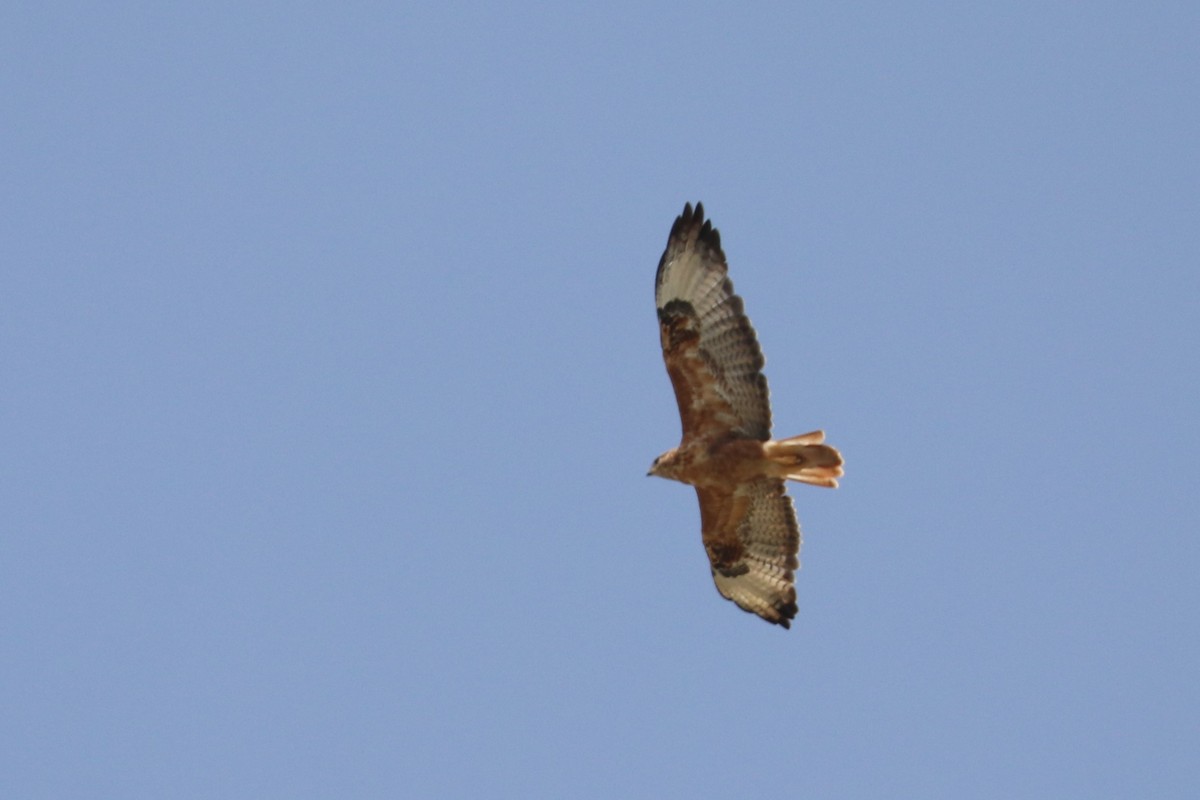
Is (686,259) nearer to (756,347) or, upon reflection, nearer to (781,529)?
(756,347)

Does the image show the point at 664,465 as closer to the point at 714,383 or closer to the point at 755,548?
the point at 714,383

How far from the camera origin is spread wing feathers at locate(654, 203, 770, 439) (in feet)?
40.1

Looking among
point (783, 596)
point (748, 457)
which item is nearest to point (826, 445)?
point (748, 457)

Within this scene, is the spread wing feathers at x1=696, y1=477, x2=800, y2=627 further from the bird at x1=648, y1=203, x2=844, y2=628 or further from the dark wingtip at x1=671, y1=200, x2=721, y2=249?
the dark wingtip at x1=671, y1=200, x2=721, y2=249

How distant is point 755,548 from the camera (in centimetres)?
1326

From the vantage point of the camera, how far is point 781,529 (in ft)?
43.0

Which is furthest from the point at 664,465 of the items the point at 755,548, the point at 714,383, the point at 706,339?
the point at 755,548

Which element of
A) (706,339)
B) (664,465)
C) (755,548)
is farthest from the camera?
(755,548)

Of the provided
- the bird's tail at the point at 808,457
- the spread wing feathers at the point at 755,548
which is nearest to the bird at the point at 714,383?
the bird's tail at the point at 808,457

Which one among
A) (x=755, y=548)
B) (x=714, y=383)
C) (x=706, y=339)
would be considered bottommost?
(x=755, y=548)

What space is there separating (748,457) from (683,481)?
0.61 metres

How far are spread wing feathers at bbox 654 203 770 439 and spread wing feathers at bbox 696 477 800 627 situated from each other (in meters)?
0.82

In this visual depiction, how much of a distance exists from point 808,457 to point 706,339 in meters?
1.21

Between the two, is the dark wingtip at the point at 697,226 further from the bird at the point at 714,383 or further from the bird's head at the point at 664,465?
the bird's head at the point at 664,465
